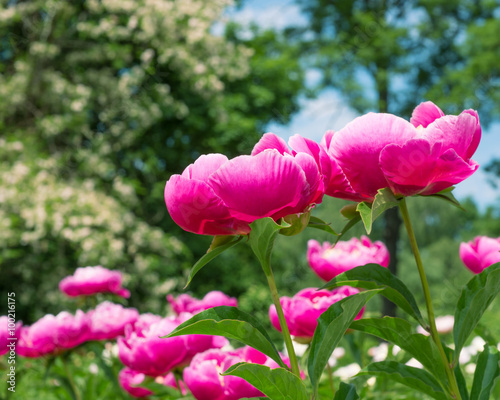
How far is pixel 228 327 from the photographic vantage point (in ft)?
1.99

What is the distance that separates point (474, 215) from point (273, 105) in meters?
13.9

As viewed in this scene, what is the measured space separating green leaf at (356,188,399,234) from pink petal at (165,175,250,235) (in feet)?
0.43

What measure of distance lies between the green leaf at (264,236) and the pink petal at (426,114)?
0.24 m

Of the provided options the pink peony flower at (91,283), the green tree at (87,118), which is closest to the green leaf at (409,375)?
the pink peony flower at (91,283)

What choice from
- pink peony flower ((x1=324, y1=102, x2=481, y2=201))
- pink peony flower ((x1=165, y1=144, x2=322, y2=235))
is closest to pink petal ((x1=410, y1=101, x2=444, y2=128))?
pink peony flower ((x1=324, y1=102, x2=481, y2=201))

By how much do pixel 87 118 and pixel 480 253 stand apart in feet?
21.6

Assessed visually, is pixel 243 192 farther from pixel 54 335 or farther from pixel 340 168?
pixel 54 335

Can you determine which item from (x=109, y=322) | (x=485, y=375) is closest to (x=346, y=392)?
(x=485, y=375)

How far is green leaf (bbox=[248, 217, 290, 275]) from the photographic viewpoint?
0.57 metres

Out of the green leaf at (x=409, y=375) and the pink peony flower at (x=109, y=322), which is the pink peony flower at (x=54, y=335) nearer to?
the pink peony flower at (x=109, y=322)

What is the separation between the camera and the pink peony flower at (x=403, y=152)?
600mm

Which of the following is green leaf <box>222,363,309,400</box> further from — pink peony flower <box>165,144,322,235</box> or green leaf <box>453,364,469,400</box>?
green leaf <box>453,364,469,400</box>

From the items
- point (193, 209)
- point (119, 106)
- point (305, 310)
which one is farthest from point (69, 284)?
point (119, 106)

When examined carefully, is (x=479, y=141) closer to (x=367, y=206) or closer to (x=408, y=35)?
(x=367, y=206)
